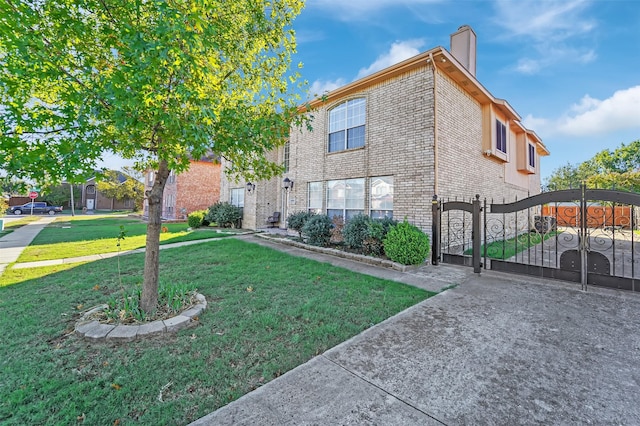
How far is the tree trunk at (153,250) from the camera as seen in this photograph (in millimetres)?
4000

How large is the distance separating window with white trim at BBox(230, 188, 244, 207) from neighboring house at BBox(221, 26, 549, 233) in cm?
459

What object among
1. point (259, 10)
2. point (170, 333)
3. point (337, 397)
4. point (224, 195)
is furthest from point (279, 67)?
point (224, 195)

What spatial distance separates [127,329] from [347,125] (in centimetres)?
983

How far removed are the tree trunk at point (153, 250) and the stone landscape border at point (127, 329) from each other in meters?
0.49

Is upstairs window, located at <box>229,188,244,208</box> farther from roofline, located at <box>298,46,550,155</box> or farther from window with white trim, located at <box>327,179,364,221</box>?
roofline, located at <box>298,46,550,155</box>

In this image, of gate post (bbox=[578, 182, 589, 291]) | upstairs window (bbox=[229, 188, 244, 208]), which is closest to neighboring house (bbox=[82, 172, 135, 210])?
upstairs window (bbox=[229, 188, 244, 208])

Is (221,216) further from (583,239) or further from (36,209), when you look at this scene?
(36,209)

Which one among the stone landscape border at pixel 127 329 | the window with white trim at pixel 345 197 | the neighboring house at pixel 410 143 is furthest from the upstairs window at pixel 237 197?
the stone landscape border at pixel 127 329

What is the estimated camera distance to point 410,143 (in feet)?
28.6

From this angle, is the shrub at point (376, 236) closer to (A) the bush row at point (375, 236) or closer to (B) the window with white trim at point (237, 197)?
(A) the bush row at point (375, 236)

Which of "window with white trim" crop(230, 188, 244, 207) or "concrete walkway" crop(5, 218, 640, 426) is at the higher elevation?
"window with white trim" crop(230, 188, 244, 207)

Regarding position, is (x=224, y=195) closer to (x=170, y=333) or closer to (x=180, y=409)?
(x=170, y=333)

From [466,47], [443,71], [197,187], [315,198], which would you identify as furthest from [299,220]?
[197,187]

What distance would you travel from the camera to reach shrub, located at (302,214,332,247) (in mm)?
9586
